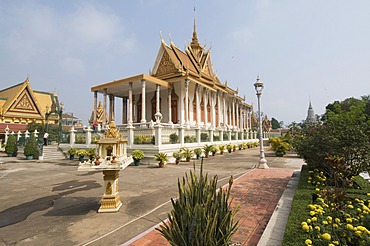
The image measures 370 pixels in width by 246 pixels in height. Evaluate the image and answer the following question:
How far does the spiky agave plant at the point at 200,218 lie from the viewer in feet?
6.08

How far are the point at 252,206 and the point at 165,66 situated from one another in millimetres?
17238

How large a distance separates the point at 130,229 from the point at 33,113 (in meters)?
32.4

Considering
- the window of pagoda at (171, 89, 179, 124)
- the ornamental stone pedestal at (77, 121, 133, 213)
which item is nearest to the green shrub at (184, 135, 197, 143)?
the window of pagoda at (171, 89, 179, 124)

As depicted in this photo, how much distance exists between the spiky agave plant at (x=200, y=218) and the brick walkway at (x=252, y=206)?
39.0 inches

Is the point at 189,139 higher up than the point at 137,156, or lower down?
higher up

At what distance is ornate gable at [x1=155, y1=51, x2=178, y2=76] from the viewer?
62.3 feet

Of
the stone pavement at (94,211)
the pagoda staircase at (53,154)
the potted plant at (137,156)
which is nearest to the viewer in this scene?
the stone pavement at (94,211)

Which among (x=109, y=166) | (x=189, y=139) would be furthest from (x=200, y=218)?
(x=189, y=139)

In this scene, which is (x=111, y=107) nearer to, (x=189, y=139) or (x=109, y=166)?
(x=189, y=139)

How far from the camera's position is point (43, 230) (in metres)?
3.35

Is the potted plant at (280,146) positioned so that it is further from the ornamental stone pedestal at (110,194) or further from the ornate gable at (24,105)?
the ornate gable at (24,105)

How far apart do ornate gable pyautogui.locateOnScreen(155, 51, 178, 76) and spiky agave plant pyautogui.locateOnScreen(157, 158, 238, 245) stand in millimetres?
17426

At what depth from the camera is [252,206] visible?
4.18 metres

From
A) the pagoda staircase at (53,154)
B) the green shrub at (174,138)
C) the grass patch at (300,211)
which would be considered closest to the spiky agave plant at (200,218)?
the grass patch at (300,211)
